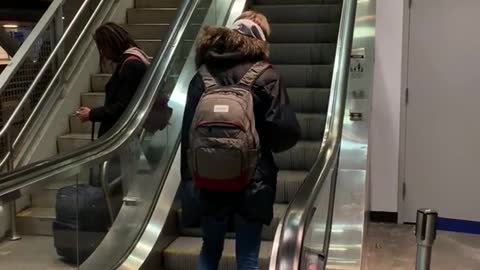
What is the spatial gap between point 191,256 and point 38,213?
97 cm

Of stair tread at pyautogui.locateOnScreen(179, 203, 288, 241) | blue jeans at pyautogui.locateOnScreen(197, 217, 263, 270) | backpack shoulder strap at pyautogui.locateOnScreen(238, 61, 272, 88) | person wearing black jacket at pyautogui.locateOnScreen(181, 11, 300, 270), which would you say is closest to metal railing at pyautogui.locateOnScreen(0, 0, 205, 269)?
stair tread at pyautogui.locateOnScreen(179, 203, 288, 241)

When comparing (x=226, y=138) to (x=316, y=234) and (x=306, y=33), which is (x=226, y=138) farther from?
(x=306, y=33)

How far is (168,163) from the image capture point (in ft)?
13.9

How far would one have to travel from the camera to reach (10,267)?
10.4 feet

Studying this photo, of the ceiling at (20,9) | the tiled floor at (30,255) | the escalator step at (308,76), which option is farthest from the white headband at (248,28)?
the ceiling at (20,9)

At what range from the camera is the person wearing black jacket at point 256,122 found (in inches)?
106

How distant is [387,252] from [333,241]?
1.84 metres

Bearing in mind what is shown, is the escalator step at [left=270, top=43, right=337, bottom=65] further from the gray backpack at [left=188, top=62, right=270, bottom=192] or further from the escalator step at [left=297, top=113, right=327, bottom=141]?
the gray backpack at [left=188, top=62, right=270, bottom=192]

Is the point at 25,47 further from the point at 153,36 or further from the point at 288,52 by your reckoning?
the point at 288,52

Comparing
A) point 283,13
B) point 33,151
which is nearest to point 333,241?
point 33,151

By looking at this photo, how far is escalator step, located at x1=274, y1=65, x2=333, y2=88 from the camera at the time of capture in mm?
5535

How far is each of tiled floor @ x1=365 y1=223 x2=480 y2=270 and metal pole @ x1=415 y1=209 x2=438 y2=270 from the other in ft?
6.75

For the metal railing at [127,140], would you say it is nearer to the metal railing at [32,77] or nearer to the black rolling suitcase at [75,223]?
the black rolling suitcase at [75,223]

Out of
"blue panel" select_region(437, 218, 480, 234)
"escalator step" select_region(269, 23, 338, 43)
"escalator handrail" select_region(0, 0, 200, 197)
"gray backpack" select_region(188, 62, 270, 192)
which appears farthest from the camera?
"escalator step" select_region(269, 23, 338, 43)
